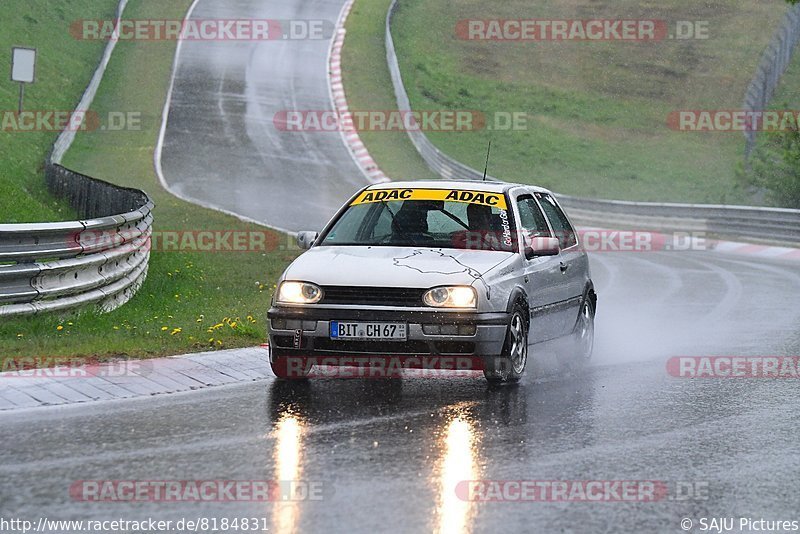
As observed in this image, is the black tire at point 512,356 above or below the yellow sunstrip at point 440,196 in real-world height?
below

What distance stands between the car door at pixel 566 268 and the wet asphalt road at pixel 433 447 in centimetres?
48

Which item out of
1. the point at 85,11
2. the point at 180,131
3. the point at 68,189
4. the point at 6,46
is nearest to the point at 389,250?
the point at 68,189

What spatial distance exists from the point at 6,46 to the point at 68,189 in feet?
79.2

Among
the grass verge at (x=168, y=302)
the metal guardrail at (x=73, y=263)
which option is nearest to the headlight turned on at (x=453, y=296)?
the grass verge at (x=168, y=302)

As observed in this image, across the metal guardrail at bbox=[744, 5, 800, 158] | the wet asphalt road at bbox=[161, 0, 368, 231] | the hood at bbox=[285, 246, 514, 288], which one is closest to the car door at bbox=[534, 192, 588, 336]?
the hood at bbox=[285, 246, 514, 288]

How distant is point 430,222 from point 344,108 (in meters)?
35.6

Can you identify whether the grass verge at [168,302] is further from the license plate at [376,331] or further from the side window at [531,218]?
the side window at [531,218]

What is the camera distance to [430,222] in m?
10.4

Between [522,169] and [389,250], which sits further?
Result: [522,169]

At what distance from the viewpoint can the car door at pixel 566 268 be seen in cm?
1115

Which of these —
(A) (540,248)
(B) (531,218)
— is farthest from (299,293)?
(B) (531,218)

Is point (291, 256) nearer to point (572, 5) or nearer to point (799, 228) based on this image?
point (799, 228)

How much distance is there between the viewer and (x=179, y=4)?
194 ft

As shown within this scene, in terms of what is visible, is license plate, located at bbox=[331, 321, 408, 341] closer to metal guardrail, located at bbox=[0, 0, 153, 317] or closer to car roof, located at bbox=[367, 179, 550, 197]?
car roof, located at bbox=[367, 179, 550, 197]
